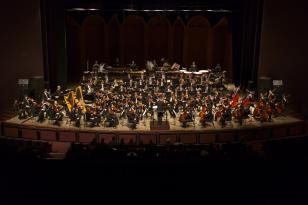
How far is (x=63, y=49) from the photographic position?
38.3 feet

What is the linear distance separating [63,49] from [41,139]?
4.10 metres

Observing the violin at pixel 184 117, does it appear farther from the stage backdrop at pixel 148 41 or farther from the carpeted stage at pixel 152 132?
the stage backdrop at pixel 148 41

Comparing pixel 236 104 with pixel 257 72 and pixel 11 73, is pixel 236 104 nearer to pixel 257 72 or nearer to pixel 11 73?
pixel 257 72

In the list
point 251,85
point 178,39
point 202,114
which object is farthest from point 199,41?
point 202,114

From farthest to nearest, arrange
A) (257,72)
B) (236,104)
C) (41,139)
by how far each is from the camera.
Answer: (257,72) → (236,104) → (41,139)

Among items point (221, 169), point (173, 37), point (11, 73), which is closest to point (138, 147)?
point (221, 169)

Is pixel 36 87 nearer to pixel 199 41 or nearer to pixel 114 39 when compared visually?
pixel 114 39

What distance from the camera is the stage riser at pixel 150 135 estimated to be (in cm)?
813

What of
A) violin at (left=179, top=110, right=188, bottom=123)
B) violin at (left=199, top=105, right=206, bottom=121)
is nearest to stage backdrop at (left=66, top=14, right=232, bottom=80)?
violin at (left=199, top=105, right=206, bottom=121)

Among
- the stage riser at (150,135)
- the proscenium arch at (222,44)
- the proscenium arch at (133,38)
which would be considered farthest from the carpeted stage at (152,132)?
the proscenium arch at (133,38)

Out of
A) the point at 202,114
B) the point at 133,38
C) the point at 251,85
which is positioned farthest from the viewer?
the point at 133,38

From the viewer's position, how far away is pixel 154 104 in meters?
8.64

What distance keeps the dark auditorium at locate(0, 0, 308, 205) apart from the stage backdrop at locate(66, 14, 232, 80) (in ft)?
0.12

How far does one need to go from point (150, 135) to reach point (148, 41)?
6.65 meters
